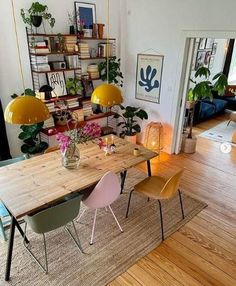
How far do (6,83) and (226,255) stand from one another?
12.8 feet

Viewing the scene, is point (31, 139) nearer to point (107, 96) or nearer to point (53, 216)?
point (107, 96)

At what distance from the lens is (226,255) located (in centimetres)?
258

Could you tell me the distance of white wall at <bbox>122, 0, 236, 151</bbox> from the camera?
11.9 ft

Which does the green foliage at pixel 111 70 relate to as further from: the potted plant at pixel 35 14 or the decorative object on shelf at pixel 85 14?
the potted plant at pixel 35 14

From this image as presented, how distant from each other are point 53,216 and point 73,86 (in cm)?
279

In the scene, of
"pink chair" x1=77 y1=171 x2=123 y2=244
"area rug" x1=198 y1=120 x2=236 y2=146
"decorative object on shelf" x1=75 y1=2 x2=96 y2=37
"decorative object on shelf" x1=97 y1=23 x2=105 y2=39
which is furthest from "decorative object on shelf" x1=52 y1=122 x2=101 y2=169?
"area rug" x1=198 y1=120 x2=236 y2=146

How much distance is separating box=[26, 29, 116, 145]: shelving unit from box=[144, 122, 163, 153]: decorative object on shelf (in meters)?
1.06

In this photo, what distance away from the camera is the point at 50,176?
250cm

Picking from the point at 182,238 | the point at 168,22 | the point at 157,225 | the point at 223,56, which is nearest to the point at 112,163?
the point at 157,225

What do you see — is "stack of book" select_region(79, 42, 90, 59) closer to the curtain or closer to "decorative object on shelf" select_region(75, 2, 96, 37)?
"decorative object on shelf" select_region(75, 2, 96, 37)

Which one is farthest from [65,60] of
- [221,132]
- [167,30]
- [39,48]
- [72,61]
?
[221,132]

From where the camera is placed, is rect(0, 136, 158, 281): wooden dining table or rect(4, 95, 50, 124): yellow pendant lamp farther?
rect(0, 136, 158, 281): wooden dining table

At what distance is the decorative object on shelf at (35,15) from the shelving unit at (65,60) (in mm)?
186

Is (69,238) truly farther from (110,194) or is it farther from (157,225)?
(157,225)
